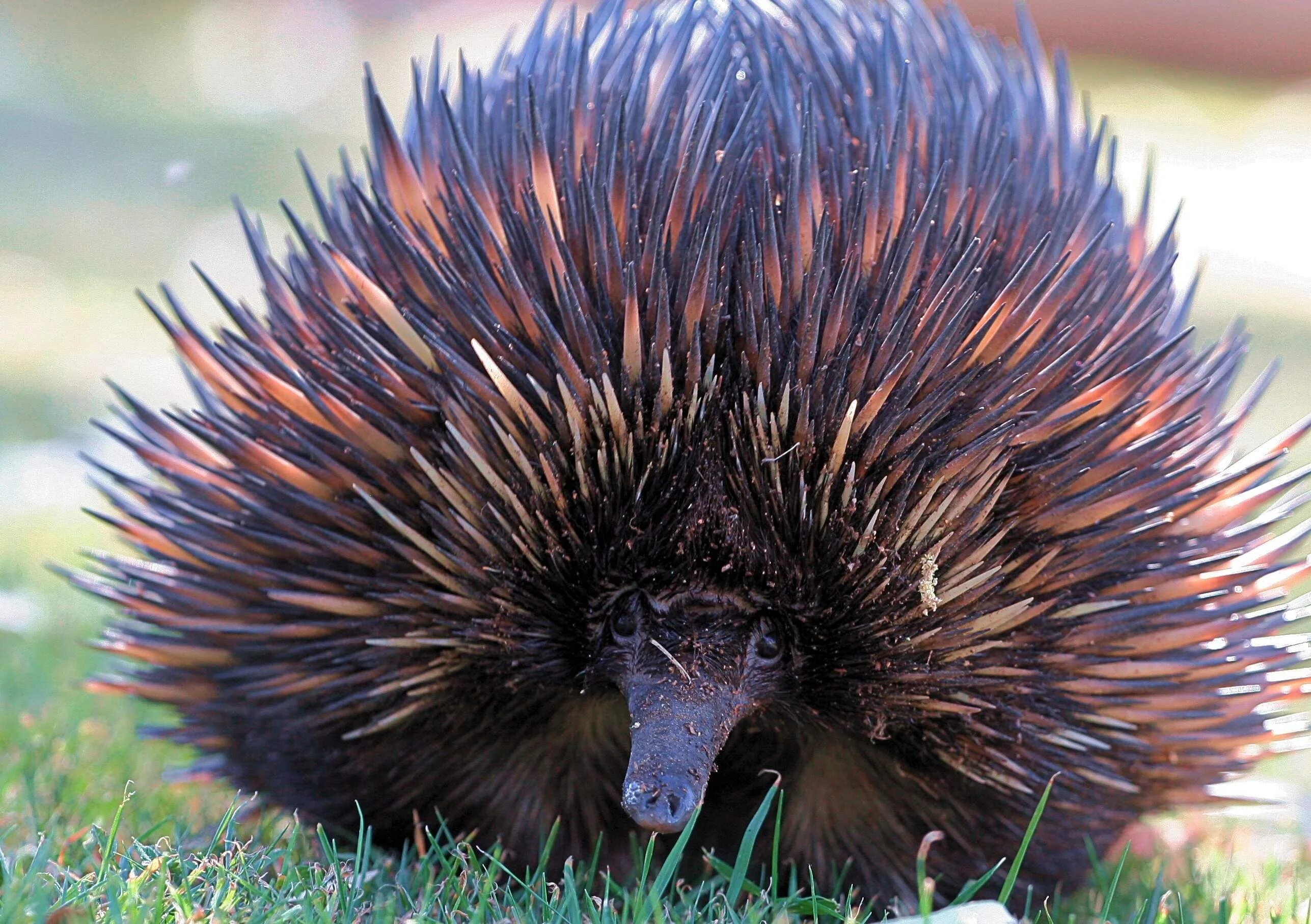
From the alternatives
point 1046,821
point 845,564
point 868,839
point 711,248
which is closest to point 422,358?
point 711,248

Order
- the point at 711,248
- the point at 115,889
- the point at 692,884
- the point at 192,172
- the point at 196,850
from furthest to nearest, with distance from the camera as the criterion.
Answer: the point at 192,172 → the point at 692,884 → the point at 196,850 → the point at 711,248 → the point at 115,889

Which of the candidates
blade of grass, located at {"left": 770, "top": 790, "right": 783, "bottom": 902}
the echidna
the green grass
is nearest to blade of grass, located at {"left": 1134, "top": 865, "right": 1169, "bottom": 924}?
the green grass

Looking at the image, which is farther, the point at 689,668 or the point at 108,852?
the point at 689,668

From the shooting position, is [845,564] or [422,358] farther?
[422,358]

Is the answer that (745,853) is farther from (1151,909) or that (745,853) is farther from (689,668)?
(1151,909)

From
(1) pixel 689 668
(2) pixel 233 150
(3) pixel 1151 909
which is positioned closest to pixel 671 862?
(1) pixel 689 668

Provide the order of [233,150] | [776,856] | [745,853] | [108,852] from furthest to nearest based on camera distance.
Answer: [233,150]
[776,856]
[745,853]
[108,852]

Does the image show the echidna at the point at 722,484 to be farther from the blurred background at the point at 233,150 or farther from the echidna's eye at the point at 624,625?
the blurred background at the point at 233,150

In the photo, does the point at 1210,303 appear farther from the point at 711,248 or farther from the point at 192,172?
the point at 711,248
